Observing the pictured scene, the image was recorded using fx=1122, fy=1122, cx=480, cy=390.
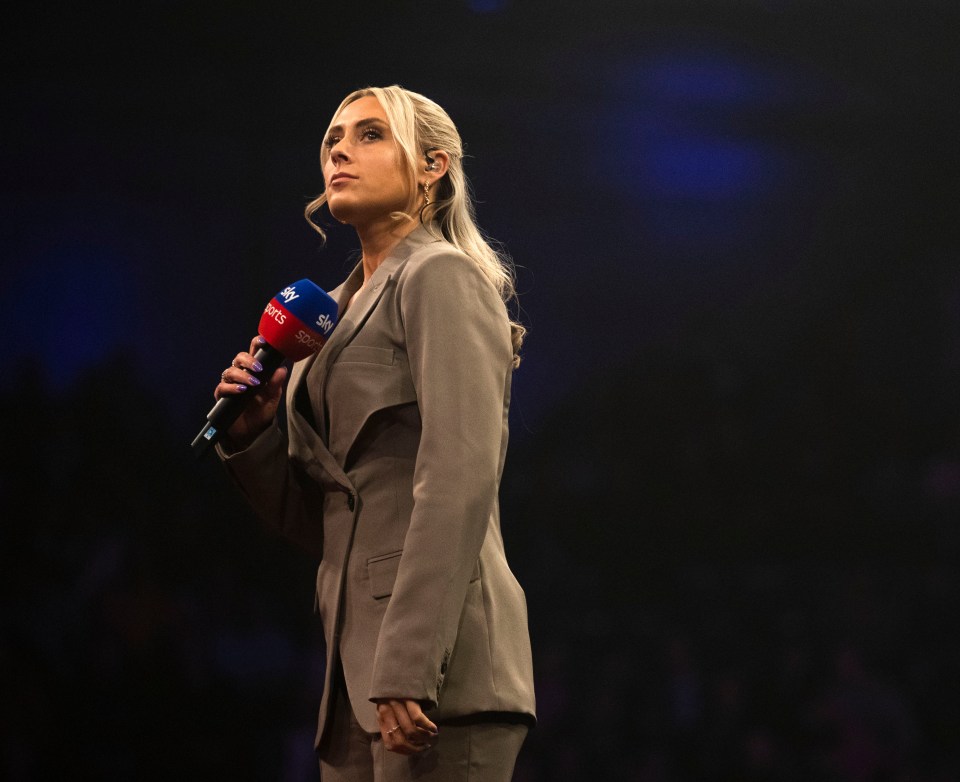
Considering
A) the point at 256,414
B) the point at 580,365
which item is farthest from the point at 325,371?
the point at 580,365

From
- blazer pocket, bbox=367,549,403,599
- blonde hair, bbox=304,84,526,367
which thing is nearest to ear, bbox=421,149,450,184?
blonde hair, bbox=304,84,526,367

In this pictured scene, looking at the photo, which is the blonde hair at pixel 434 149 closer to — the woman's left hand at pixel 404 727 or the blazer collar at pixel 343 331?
the blazer collar at pixel 343 331

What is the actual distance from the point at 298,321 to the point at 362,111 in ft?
1.22

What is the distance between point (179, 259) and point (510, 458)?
1.03 meters

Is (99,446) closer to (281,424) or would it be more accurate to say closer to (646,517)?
(281,424)

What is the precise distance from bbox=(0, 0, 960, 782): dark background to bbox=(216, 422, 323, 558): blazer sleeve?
143cm

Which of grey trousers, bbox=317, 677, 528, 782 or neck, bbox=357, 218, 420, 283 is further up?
neck, bbox=357, 218, 420, 283

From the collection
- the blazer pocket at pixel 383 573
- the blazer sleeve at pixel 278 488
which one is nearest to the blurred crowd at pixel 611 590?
the blazer sleeve at pixel 278 488

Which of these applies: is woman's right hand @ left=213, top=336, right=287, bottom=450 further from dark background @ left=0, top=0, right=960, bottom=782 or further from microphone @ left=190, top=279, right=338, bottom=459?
dark background @ left=0, top=0, right=960, bottom=782

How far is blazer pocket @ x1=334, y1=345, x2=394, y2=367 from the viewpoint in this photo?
4.38 feet

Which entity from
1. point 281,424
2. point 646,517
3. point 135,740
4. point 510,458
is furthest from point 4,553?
point 646,517

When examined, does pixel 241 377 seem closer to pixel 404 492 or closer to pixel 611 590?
pixel 404 492

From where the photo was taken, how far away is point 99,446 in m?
2.93

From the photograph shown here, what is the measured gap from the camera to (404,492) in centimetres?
129
